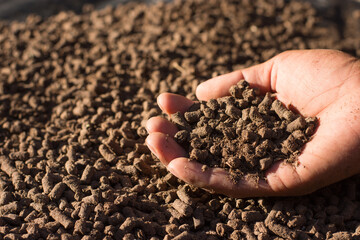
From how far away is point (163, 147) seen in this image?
2.01 meters

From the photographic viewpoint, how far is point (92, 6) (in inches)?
162

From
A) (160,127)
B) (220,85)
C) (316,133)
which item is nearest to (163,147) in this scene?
(160,127)

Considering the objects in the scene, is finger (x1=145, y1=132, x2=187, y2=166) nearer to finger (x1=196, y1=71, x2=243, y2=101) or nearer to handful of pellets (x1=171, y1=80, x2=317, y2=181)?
handful of pellets (x1=171, y1=80, x2=317, y2=181)

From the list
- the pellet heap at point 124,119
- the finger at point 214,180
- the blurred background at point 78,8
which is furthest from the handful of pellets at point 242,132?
the blurred background at point 78,8

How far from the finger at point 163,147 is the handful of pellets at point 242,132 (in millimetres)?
70

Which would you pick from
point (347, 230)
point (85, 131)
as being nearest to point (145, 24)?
point (85, 131)

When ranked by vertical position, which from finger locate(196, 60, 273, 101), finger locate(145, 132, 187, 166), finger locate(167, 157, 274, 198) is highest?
finger locate(196, 60, 273, 101)

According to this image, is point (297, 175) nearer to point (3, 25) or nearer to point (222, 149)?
point (222, 149)

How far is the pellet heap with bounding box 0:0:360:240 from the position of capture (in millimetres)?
1952

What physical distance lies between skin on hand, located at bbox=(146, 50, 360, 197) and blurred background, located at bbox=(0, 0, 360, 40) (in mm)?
1945

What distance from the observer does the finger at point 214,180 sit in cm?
195

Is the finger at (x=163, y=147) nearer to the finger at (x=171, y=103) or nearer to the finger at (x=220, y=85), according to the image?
the finger at (x=171, y=103)

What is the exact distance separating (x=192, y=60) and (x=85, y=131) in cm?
105

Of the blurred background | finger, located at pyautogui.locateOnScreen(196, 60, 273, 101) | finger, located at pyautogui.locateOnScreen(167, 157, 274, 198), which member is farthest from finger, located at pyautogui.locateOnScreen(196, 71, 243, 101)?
the blurred background
